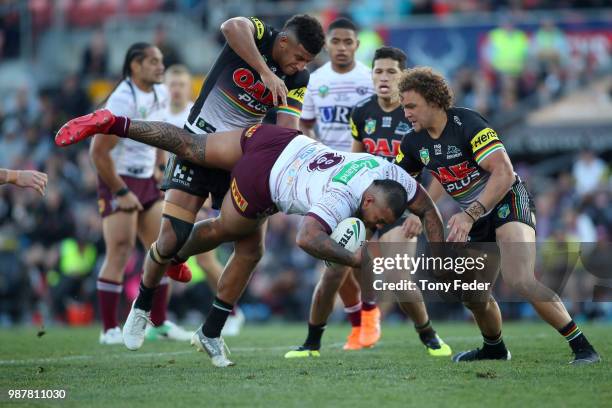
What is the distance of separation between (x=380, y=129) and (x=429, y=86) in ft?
6.37

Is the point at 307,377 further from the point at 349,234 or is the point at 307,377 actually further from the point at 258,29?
the point at 258,29

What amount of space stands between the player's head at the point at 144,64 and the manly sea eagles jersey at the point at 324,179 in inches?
147

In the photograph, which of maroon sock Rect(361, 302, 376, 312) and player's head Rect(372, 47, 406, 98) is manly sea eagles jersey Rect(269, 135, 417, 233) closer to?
player's head Rect(372, 47, 406, 98)

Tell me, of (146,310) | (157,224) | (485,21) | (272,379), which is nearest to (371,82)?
(157,224)

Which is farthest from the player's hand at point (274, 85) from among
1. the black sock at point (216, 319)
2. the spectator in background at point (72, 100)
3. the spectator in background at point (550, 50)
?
the spectator in background at point (72, 100)

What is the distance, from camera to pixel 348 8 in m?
22.8

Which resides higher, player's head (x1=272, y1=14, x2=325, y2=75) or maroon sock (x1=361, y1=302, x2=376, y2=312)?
player's head (x1=272, y1=14, x2=325, y2=75)

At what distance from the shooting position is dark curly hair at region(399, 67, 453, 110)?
818 centimetres

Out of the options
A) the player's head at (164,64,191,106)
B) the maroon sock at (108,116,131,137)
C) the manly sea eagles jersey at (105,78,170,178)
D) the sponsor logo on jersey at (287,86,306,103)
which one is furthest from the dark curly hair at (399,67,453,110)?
the player's head at (164,64,191,106)

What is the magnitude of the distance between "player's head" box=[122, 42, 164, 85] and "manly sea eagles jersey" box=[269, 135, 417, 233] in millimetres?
3730

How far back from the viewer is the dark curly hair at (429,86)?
26.8 feet

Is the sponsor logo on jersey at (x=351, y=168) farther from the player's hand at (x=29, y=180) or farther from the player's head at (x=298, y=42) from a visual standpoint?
Answer: the player's hand at (x=29, y=180)

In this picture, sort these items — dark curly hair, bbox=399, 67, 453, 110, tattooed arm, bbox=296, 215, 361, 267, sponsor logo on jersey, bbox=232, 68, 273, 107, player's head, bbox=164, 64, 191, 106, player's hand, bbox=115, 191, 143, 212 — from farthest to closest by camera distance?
1. player's head, bbox=164, 64, 191, 106
2. player's hand, bbox=115, 191, 143, 212
3. sponsor logo on jersey, bbox=232, 68, 273, 107
4. dark curly hair, bbox=399, 67, 453, 110
5. tattooed arm, bbox=296, 215, 361, 267

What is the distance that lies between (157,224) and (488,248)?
4.69m
